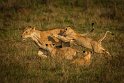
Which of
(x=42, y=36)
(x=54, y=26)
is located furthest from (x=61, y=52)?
(x=54, y=26)

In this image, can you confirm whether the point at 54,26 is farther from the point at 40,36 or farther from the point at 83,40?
the point at 83,40

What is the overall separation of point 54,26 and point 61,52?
602 centimetres

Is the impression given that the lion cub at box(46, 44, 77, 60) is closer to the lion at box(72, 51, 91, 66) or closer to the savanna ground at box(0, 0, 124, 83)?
the savanna ground at box(0, 0, 124, 83)

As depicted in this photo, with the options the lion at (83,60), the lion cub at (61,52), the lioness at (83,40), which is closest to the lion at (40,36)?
the lioness at (83,40)

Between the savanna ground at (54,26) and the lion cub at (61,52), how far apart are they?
427mm

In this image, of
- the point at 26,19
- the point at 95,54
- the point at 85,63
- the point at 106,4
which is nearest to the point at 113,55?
the point at 95,54

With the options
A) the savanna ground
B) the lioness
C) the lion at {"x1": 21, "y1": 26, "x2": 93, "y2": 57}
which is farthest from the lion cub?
the lioness

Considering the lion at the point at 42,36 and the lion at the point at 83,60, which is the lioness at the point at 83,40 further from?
the lion at the point at 83,60

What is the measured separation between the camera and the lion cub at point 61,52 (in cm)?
1239

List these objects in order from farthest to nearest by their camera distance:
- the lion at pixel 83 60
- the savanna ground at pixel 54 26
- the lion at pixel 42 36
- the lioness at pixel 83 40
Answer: the lion at pixel 42 36
the lioness at pixel 83 40
the lion at pixel 83 60
the savanna ground at pixel 54 26

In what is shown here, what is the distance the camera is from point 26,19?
19688 mm

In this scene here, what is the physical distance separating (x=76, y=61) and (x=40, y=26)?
7076 mm

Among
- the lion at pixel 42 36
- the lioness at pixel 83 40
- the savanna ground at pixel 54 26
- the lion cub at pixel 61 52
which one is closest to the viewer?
the savanna ground at pixel 54 26

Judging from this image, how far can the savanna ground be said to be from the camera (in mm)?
10550
